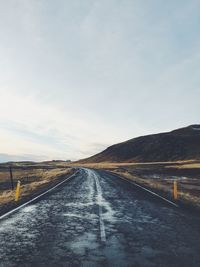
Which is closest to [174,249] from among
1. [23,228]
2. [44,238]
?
[44,238]

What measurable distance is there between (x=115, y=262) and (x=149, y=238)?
2.75 meters

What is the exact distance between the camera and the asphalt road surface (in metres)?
7.44

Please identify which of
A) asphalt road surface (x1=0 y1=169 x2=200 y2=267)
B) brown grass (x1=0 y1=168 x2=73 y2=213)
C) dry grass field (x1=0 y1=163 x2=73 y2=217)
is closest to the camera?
asphalt road surface (x1=0 y1=169 x2=200 y2=267)

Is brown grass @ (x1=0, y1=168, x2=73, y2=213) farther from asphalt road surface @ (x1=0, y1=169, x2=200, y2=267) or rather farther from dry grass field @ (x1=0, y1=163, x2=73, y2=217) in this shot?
asphalt road surface @ (x1=0, y1=169, x2=200, y2=267)

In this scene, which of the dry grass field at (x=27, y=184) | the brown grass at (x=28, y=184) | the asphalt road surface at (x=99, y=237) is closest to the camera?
the asphalt road surface at (x=99, y=237)

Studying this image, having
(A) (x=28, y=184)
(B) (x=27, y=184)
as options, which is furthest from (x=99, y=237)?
(B) (x=27, y=184)

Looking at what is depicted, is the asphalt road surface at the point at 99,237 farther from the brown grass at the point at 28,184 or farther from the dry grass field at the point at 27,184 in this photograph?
the brown grass at the point at 28,184

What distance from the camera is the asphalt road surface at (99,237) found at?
7436 mm

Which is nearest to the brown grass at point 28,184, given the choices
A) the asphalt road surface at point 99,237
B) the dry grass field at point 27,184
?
the dry grass field at point 27,184

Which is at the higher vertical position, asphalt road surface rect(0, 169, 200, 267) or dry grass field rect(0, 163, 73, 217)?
dry grass field rect(0, 163, 73, 217)

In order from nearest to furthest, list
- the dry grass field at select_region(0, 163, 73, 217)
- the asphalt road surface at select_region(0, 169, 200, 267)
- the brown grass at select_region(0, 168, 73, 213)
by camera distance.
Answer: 1. the asphalt road surface at select_region(0, 169, 200, 267)
2. the dry grass field at select_region(0, 163, 73, 217)
3. the brown grass at select_region(0, 168, 73, 213)

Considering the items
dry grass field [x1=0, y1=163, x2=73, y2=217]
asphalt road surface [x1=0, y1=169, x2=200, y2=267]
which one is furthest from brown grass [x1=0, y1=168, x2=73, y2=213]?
asphalt road surface [x1=0, y1=169, x2=200, y2=267]

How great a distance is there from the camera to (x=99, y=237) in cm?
973

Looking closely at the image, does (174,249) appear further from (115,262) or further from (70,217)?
(70,217)
